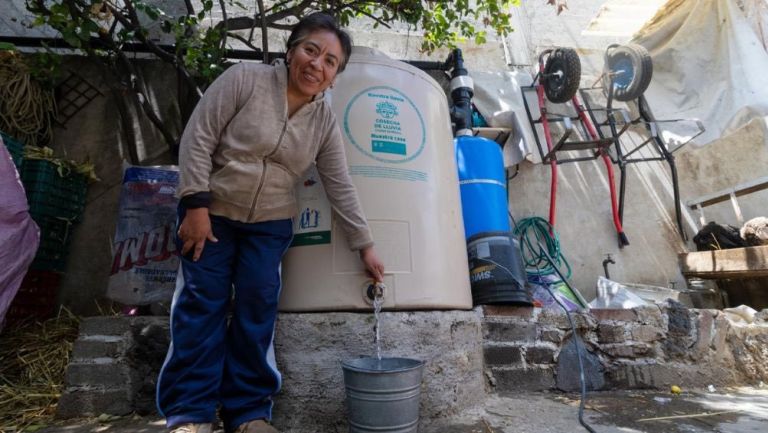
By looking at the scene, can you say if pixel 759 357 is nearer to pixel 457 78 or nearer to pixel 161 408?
pixel 457 78

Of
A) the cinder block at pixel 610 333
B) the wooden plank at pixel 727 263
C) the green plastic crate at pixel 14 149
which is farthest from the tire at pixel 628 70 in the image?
the green plastic crate at pixel 14 149

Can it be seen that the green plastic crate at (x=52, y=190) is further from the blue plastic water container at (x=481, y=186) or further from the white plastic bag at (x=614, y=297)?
the white plastic bag at (x=614, y=297)

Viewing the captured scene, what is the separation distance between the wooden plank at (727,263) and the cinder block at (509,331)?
2086 mm

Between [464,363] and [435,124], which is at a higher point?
[435,124]

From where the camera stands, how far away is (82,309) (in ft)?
8.72

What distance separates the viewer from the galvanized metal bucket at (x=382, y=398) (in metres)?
1.30

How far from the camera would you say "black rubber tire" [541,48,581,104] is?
10.9 ft

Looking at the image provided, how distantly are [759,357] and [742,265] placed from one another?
2.74 ft

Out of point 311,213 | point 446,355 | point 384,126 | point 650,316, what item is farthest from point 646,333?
point 311,213

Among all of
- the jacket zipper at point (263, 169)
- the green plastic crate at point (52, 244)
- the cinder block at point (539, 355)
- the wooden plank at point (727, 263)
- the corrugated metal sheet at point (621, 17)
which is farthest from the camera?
the corrugated metal sheet at point (621, 17)

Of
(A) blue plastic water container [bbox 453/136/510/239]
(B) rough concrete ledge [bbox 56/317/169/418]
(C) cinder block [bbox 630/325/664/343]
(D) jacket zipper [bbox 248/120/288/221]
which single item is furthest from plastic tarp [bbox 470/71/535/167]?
(B) rough concrete ledge [bbox 56/317/169/418]

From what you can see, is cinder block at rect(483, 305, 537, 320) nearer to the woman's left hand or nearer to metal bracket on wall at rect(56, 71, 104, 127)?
the woman's left hand

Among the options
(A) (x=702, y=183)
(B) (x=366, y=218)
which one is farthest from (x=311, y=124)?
(A) (x=702, y=183)

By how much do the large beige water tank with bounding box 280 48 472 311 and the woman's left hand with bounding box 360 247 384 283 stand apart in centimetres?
5
